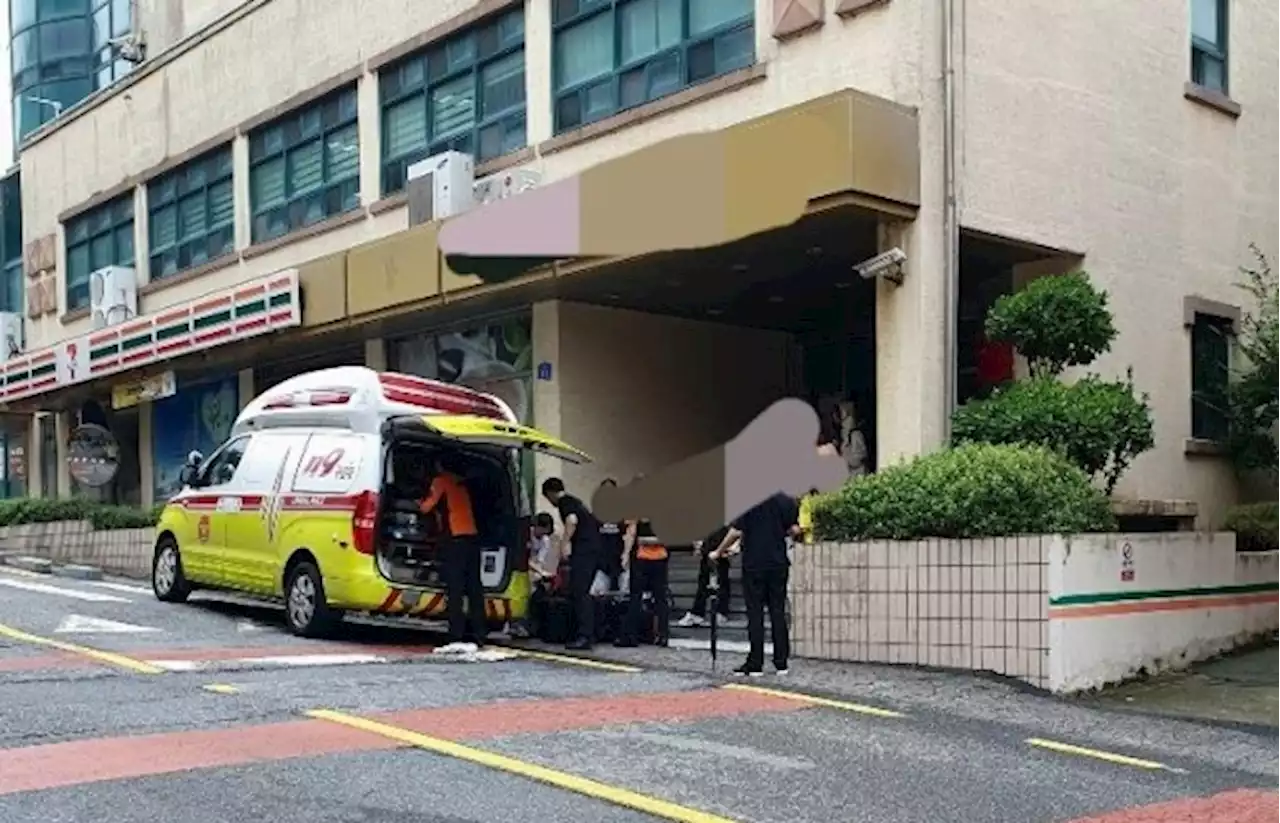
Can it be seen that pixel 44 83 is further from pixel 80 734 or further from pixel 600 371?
pixel 80 734

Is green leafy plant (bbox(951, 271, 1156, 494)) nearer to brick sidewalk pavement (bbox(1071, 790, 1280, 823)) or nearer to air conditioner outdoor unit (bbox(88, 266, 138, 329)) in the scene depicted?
brick sidewalk pavement (bbox(1071, 790, 1280, 823))

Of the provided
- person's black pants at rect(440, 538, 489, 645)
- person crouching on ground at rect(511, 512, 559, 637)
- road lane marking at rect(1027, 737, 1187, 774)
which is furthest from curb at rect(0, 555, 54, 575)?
road lane marking at rect(1027, 737, 1187, 774)

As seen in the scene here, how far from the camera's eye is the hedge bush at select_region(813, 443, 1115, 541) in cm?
1110

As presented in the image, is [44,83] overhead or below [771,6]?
overhead

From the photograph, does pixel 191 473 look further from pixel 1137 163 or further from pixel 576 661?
pixel 1137 163

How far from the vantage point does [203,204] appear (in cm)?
2508

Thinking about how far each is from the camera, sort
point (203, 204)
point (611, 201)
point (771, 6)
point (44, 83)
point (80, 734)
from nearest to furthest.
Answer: point (80, 734) < point (771, 6) < point (611, 201) < point (203, 204) < point (44, 83)

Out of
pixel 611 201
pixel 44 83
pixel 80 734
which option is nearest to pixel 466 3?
pixel 611 201

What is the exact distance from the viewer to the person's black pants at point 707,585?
1351 centimetres

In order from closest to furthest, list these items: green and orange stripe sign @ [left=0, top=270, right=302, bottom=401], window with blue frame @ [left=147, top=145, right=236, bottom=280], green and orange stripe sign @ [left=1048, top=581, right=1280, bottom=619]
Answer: green and orange stripe sign @ [left=1048, top=581, right=1280, bottom=619] → green and orange stripe sign @ [left=0, top=270, right=302, bottom=401] → window with blue frame @ [left=147, top=145, right=236, bottom=280]

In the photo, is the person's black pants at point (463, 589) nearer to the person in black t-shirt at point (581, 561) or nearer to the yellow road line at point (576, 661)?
the yellow road line at point (576, 661)

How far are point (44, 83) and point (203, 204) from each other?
17.0m

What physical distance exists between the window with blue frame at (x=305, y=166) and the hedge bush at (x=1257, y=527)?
1233 centimetres

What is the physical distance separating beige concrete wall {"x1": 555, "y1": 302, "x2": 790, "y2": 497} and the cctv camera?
4.99 meters
